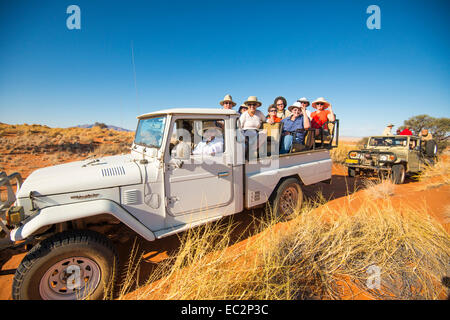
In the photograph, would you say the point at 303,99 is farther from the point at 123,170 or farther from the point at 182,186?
the point at 123,170

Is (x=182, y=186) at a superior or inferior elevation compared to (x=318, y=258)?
superior

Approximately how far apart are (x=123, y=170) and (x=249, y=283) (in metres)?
1.90

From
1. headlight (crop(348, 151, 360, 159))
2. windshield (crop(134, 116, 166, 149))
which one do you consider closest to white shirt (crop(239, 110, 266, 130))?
windshield (crop(134, 116, 166, 149))

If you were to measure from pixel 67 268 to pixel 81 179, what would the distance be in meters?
0.91

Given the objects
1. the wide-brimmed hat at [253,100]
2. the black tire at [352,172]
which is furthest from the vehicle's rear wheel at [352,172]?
the wide-brimmed hat at [253,100]

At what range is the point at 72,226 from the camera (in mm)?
2291

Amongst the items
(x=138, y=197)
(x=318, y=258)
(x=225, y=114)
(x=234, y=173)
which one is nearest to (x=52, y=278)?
(x=138, y=197)

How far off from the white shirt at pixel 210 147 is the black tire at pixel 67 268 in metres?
1.59

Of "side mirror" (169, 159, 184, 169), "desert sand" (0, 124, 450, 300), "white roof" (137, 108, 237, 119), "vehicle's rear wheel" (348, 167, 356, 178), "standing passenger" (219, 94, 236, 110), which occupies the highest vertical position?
"standing passenger" (219, 94, 236, 110)

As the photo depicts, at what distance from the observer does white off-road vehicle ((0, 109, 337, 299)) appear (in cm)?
197

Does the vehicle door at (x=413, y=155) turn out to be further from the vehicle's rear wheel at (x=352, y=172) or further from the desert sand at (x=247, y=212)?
the vehicle's rear wheel at (x=352, y=172)

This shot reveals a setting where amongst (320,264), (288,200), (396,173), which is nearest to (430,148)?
(396,173)

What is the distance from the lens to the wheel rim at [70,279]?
1982 millimetres

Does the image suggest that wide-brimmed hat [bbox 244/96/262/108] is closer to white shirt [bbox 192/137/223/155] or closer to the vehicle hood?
white shirt [bbox 192/137/223/155]
